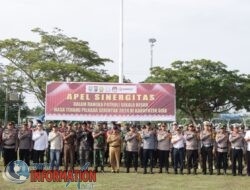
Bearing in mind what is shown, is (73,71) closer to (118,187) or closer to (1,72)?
(1,72)

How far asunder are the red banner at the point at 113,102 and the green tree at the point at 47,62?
→ 10698 mm

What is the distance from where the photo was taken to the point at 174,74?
28812 millimetres

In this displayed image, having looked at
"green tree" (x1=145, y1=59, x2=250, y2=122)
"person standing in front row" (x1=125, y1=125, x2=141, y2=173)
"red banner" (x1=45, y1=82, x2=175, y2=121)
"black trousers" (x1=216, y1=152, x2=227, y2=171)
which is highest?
"green tree" (x1=145, y1=59, x2=250, y2=122)

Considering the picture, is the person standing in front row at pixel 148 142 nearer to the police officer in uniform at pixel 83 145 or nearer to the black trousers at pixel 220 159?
the police officer in uniform at pixel 83 145

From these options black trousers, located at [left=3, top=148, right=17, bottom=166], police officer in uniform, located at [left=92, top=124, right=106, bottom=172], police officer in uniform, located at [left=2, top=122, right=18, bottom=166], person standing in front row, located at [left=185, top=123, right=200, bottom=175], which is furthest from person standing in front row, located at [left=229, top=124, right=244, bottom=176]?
black trousers, located at [left=3, top=148, right=17, bottom=166]

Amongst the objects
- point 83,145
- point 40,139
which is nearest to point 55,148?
point 40,139

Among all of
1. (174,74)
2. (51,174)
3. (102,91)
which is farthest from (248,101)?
(51,174)

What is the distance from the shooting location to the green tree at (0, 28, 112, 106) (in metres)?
27.9

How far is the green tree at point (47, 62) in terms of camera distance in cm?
2786

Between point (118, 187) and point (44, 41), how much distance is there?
19.3 metres

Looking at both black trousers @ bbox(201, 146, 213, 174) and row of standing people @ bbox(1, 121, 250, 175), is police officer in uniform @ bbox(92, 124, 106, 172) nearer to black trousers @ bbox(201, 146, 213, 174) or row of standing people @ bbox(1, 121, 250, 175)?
row of standing people @ bbox(1, 121, 250, 175)

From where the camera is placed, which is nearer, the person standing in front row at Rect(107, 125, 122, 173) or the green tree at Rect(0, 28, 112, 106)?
the person standing in front row at Rect(107, 125, 122, 173)

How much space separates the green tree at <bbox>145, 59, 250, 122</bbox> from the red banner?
11.2 meters

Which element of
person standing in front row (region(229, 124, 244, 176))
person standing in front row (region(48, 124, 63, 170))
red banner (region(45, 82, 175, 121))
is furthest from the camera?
red banner (region(45, 82, 175, 121))
